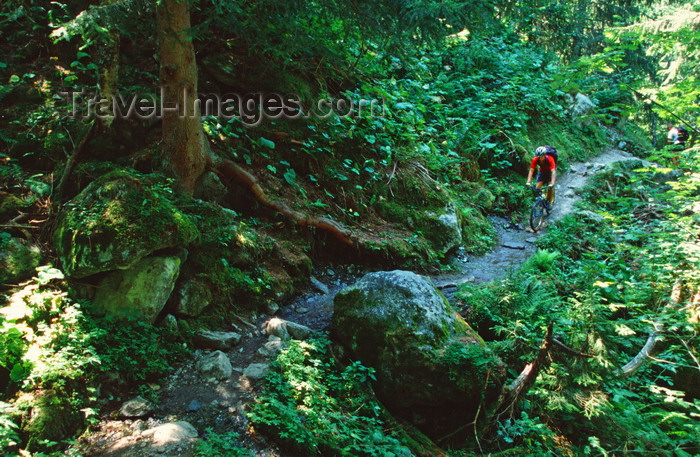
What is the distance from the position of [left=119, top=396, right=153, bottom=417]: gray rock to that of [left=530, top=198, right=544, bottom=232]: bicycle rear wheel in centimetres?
1042

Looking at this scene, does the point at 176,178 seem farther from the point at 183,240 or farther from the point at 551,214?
the point at 551,214

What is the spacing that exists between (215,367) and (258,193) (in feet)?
11.3

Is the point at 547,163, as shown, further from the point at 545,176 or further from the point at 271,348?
the point at 271,348

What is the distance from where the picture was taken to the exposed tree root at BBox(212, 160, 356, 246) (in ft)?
21.7

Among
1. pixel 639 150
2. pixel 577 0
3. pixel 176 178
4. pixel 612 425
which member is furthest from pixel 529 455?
pixel 577 0

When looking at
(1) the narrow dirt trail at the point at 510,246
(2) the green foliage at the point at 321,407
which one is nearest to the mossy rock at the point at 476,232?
(1) the narrow dirt trail at the point at 510,246

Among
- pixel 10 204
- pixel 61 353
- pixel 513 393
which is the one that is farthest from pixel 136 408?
pixel 513 393

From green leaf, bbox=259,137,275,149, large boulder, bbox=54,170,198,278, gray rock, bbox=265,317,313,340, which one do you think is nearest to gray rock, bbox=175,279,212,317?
large boulder, bbox=54,170,198,278

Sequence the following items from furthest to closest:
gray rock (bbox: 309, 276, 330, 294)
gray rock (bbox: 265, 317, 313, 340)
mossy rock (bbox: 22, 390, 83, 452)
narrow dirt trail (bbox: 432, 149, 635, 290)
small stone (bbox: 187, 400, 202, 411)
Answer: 1. narrow dirt trail (bbox: 432, 149, 635, 290)
2. gray rock (bbox: 309, 276, 330, 294)
3. gray rock (bbox: 265, 317, 313, 340)
4. small stone (bbox: 187, 400, 202, 411)
5. mossy rock (bbox: 22, 390, 83, 452)

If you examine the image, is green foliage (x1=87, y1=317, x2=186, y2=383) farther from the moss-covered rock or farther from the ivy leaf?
the ivy leaf

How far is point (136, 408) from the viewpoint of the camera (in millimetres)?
3486

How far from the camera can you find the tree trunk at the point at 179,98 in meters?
5.12

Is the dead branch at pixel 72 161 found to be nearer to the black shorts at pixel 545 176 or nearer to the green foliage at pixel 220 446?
the green foliage at pixel 220 446

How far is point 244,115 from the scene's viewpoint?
7.80 metres
